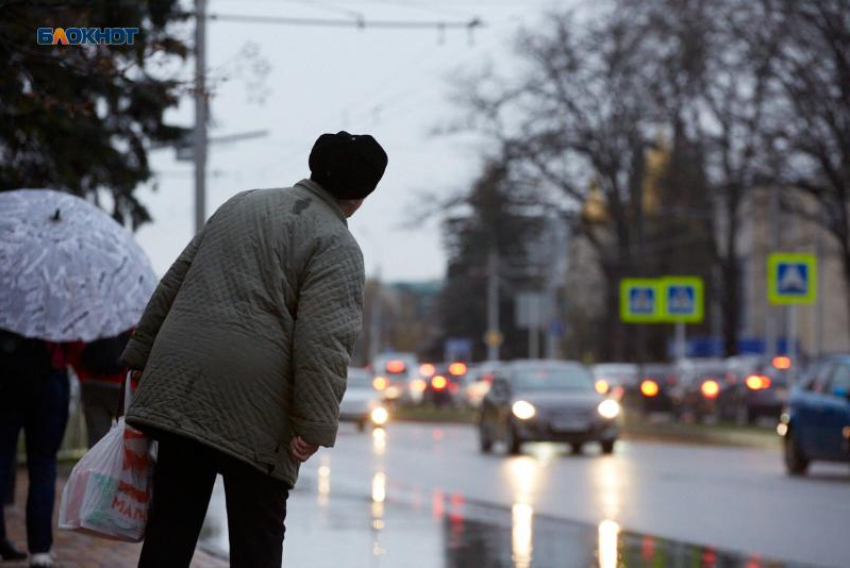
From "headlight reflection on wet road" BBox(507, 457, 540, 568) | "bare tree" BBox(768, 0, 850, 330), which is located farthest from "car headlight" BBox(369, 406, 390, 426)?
"headlight reflection on wet road" BBox(507, 457, 540, 568)

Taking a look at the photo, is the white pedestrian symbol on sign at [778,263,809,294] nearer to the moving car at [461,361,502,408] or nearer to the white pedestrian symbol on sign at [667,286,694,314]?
the white pedestrian symbol on sign at [667,286,694,314]

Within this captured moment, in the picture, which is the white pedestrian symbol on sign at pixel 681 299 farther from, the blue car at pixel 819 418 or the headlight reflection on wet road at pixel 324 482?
the blue car at pixel 819 418

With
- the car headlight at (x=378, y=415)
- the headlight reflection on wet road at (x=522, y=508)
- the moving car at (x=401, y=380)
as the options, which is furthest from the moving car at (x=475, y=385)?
the headlight reflection on wet road at (x=522, y=508)

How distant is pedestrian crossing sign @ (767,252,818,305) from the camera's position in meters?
30.3

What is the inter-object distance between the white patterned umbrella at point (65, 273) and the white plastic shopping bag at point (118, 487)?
327cm

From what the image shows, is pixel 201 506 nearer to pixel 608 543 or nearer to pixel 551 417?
pixel 608 543

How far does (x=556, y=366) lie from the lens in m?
29.7

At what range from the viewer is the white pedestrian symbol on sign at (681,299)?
1474 inches

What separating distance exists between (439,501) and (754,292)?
76.6 m

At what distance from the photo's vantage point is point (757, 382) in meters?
40.0

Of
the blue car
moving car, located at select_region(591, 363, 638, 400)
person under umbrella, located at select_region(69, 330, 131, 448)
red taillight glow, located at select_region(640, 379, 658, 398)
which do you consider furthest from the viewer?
moving car, located at select_region(591, 363, 638, 400)

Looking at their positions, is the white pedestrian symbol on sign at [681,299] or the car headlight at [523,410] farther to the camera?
the white pedestrian symbol on sign at [681,299]

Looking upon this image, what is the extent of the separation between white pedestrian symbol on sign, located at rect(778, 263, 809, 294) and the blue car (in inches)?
325

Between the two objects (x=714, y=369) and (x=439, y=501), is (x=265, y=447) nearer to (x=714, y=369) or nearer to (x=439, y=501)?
(x=439, y=501)
